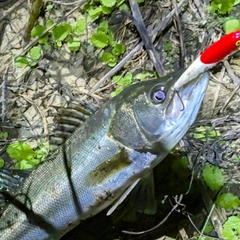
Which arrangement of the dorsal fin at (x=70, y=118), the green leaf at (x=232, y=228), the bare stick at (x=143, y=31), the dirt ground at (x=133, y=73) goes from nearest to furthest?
the dorsal fin at (x=70, y=118)
the green leaf at (x=232, y=228)
the dirt ground at (x=133, y=73)
the bare stick at (x=143, y=31)

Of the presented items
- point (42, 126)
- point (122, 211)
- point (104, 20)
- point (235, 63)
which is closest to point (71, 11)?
point (104, 20)

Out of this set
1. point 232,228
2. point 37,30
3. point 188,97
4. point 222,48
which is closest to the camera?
point 222,48

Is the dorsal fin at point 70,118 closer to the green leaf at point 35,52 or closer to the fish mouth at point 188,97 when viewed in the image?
the fish mouth at point 188,97

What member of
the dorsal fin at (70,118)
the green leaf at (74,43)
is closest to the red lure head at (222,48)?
the dorsal fin at (70,118)

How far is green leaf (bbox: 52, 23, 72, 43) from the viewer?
364cm

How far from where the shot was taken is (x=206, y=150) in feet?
10.7

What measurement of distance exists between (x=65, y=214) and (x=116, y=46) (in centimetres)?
127

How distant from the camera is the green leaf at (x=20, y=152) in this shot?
354 centimetres

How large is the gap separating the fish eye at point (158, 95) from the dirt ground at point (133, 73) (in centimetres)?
73

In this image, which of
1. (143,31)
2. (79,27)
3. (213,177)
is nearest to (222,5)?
(143,31)

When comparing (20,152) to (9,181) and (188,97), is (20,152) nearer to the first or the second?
(9,181)

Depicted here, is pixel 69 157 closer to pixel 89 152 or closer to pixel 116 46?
pixel 89 152

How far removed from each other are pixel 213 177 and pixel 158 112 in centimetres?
79

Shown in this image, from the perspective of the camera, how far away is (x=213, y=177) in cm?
319
